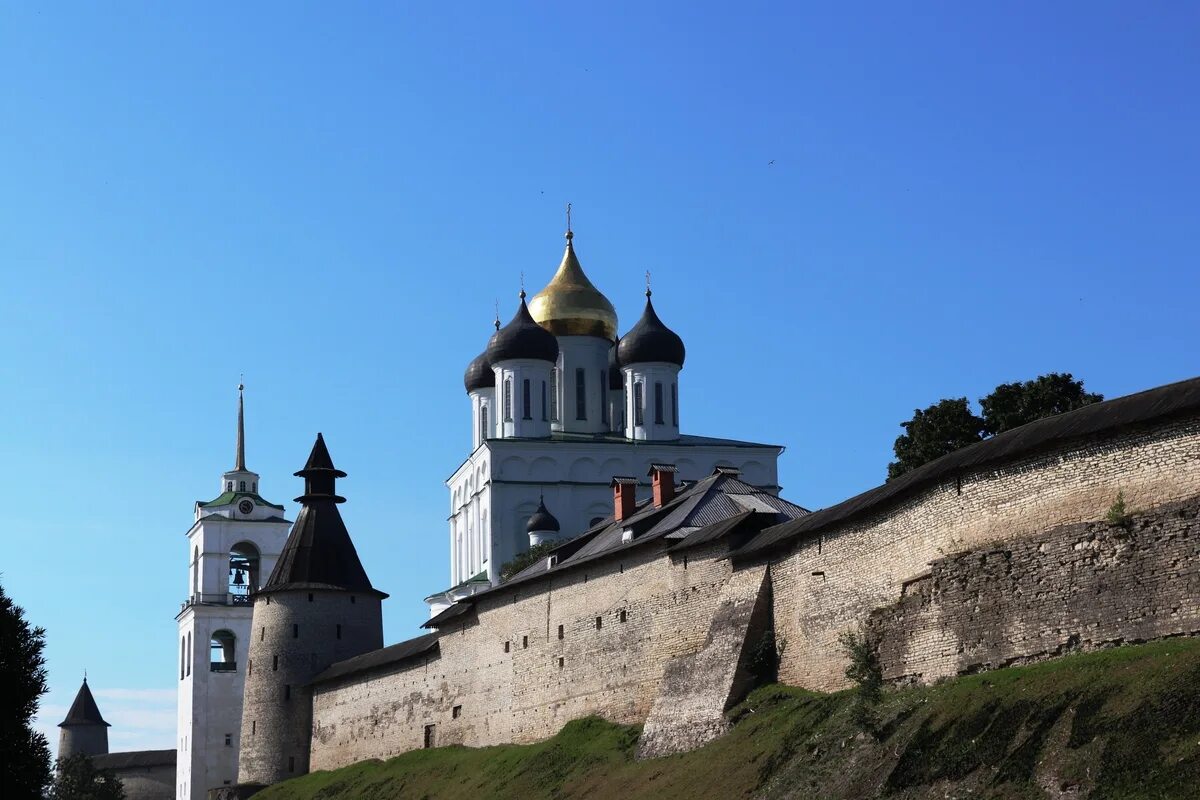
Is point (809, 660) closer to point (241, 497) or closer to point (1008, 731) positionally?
point (1008, 731)

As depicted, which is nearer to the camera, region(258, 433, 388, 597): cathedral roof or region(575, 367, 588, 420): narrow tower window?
region(258, 433, 388, 597): cathedral roof

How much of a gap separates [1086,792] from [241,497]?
45.7 meters

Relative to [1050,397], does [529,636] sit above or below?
below

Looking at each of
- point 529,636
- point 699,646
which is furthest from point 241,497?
point 699,646

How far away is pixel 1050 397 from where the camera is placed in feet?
113

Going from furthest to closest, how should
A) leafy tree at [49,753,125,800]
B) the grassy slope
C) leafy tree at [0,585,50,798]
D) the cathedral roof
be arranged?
leafy tree at [49,753,125,800], the cathedral roof, leafy tree at [0,585,50,798], the grassy slope

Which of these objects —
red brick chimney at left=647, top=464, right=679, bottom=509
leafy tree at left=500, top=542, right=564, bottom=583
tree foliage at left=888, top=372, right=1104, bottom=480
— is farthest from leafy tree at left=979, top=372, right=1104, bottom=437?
leafy tree at left=500, top=542, right=564, bottom=583

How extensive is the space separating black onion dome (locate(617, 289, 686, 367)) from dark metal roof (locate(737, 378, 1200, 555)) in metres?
29.4

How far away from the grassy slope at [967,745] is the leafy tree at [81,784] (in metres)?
28.1

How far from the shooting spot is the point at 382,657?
→ 130 feet

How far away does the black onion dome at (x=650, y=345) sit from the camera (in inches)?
2183

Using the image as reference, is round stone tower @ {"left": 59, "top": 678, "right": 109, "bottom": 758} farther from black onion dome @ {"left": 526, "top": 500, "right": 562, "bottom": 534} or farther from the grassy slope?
the grassy slope

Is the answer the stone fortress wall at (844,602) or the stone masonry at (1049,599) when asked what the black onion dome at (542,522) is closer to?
the stone fortress wall at (844,602)

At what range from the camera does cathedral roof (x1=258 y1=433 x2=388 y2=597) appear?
146 feet
